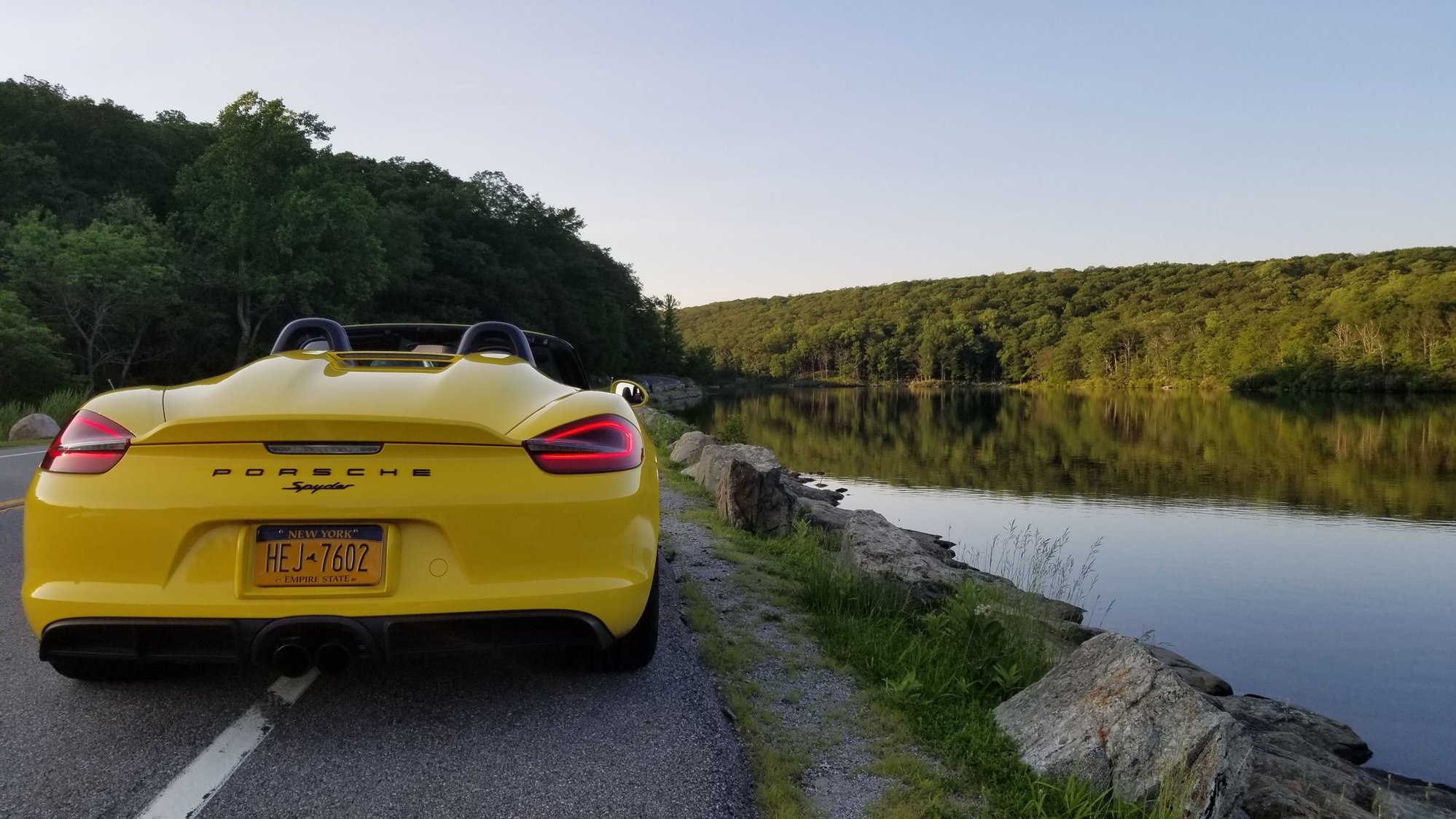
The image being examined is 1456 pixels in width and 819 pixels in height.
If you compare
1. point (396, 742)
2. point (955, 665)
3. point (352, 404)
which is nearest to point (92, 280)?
point (352, 404)

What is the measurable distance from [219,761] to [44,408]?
760 inches

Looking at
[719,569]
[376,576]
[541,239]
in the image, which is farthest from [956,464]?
[541,239]

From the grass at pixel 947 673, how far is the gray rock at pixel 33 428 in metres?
13.6

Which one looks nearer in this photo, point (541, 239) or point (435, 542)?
point (435, 542)

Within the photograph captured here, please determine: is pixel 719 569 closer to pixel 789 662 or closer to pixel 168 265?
pixel 789 662

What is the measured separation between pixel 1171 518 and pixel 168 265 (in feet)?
100

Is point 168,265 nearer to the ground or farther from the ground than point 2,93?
nearer to the ground

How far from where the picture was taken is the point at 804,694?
350 cm

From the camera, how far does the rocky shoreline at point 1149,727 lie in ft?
8.73

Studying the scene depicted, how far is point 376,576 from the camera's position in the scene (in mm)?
2539

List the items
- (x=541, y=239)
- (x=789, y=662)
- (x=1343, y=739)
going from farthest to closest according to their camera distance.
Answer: (x=541, y=239)
(x=1343, y=739)
(x=789, y=662)

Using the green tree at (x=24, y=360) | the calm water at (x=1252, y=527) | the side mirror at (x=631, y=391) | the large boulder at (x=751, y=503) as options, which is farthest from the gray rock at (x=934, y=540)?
the green tree at (x=24, y=360)

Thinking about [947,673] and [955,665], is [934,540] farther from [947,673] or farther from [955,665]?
[947,673]

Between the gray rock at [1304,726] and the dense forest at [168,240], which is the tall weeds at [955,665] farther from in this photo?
the dense forest at [168,240]
